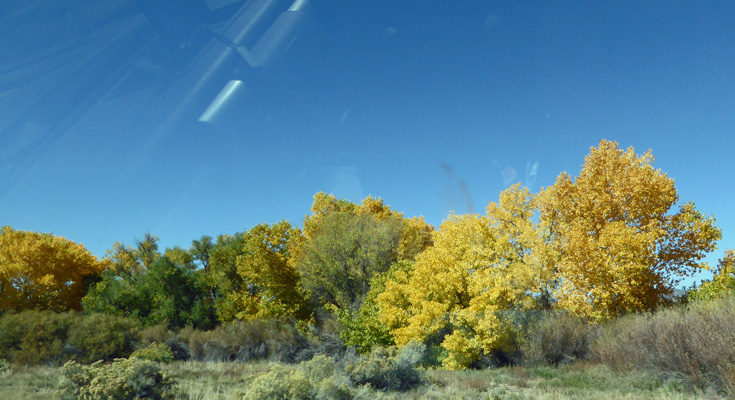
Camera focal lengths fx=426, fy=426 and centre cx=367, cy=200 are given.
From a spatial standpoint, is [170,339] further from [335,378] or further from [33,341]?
[335,378]

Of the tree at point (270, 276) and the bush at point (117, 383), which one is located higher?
the tree at point (270, 276)

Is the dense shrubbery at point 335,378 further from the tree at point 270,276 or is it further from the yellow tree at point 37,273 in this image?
the yellow tree at point 37,273

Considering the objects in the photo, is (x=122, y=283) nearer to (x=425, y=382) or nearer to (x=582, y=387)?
(x=425, y=382)

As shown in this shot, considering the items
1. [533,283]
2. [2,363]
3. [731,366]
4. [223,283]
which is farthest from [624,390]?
[223,283]

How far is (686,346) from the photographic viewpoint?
1159cm

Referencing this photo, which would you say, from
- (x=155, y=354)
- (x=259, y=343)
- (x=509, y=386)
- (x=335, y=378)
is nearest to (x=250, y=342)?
(x=259, y=343)

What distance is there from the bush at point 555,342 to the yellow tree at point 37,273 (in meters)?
36.2

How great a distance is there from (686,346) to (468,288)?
7690mm

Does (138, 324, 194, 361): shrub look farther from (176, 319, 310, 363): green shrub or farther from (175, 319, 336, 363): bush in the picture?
(176, 319, 310, 363): green shrub

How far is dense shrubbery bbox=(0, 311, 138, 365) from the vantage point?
22922 mm

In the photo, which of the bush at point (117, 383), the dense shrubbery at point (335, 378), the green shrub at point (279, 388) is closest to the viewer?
the green shrub at point (279, 388)

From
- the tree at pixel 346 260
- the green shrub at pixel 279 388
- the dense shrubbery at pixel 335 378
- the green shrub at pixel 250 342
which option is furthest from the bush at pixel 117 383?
the tree at pixel 346 260

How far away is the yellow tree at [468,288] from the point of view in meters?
17.1

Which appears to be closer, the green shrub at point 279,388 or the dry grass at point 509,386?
the green shrub at point 279,388
